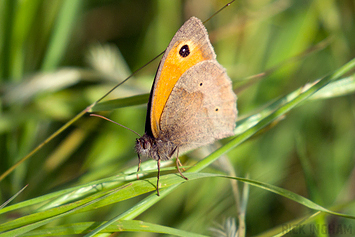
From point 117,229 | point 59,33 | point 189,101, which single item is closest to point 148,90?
point 189,101

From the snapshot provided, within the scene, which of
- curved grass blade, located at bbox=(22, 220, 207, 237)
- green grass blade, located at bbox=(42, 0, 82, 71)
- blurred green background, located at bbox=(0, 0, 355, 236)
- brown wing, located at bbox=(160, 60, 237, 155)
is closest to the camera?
curved grass blade, located at bbox=(22, 220, 207, 237)

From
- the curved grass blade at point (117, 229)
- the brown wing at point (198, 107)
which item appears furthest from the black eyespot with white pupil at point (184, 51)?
the curved grass blade at point (117, 229)

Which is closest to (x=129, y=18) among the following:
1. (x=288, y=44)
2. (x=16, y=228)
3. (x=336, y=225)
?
(x=288, y=44)

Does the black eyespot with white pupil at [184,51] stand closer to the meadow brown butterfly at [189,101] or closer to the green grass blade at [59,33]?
the meadow brown butterfly at [189,101]

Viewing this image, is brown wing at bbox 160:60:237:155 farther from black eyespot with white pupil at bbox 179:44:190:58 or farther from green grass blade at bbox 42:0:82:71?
green grass blade at bbox 42:0:82:71

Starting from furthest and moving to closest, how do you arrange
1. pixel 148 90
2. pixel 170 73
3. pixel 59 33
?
pixel 59 33, pixel 148 90, pixel 170 73

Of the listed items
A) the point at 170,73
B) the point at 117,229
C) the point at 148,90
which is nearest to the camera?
the point at 117,229

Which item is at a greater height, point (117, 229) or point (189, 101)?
point (189, 101)

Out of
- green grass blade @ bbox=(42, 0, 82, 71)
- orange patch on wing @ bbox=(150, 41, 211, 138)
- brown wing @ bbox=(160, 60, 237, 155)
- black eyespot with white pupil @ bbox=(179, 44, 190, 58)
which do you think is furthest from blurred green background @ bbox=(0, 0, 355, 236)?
black eyespot with white pupil @ bbox=(179, 44, 190, 58)

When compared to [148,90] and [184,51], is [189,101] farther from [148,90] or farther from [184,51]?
[148,90]
